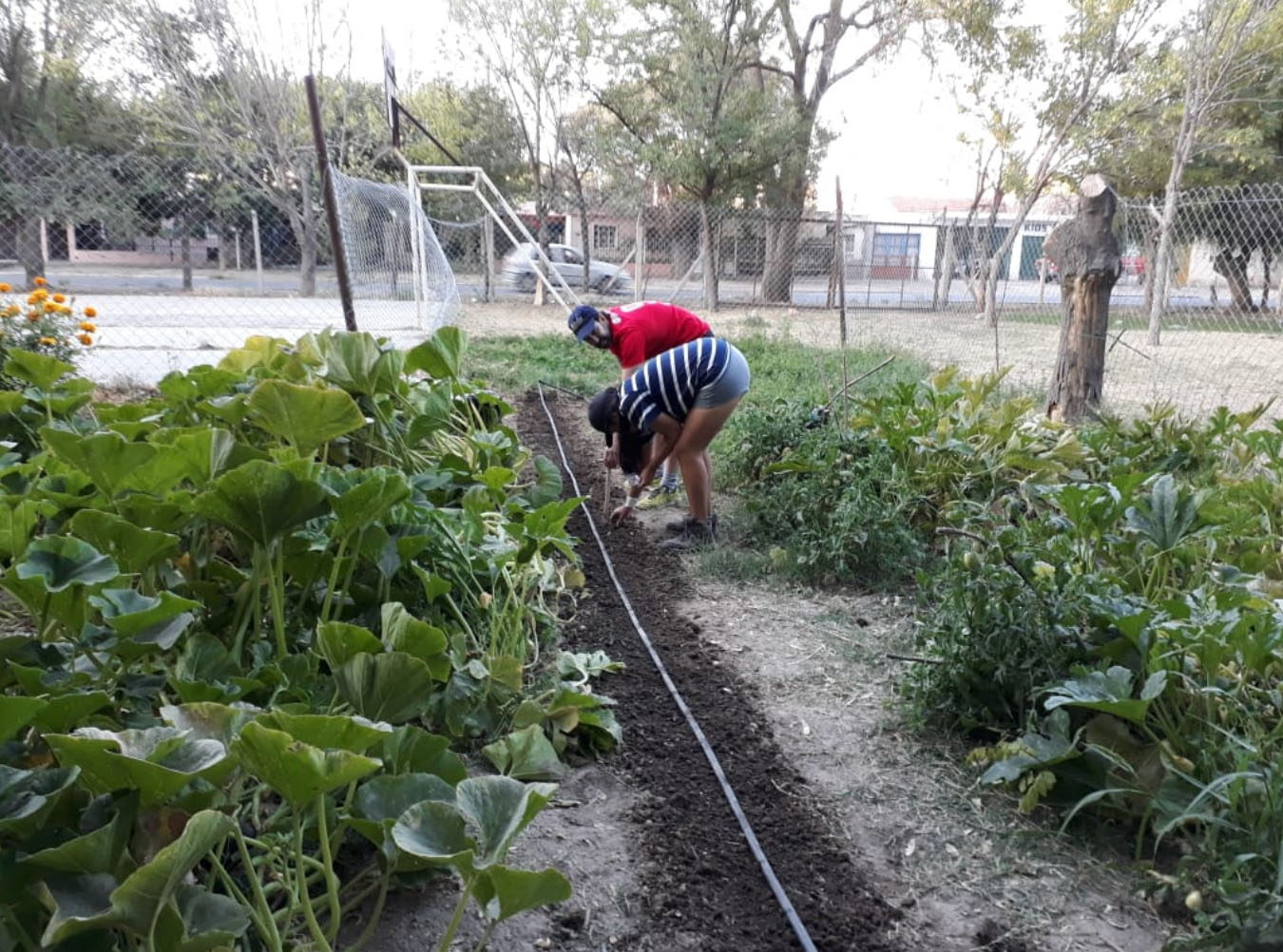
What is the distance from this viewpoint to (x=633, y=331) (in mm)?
4719

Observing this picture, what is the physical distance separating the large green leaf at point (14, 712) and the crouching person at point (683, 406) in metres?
3.21

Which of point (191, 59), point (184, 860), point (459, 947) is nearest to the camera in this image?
point (184, 860)

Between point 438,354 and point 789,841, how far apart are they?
92.8 inches

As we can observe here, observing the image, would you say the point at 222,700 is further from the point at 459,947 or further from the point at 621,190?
the point at 621,190

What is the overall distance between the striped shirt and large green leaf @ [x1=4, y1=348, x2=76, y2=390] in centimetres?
226

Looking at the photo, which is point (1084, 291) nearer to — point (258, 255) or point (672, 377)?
point (672, 377)

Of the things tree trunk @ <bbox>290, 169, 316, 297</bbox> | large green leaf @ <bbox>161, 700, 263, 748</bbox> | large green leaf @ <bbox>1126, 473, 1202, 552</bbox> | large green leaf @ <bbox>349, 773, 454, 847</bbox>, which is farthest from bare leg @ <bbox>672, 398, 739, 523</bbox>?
tree trunk @ <bbox>290, 169, 316, 297</bbox>

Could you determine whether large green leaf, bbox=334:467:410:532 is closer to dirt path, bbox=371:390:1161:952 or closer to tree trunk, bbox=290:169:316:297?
dirt path, bbox=371:390:1161:952

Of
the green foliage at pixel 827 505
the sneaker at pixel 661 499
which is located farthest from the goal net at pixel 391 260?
the green foliage at pixel 827 505

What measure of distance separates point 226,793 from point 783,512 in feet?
10.8

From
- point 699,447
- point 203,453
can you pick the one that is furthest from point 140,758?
point 699,447

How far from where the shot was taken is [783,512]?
179 inches

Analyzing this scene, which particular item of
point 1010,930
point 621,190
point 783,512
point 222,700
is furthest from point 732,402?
point 621,190

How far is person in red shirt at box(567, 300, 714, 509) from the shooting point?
15.1 ft
